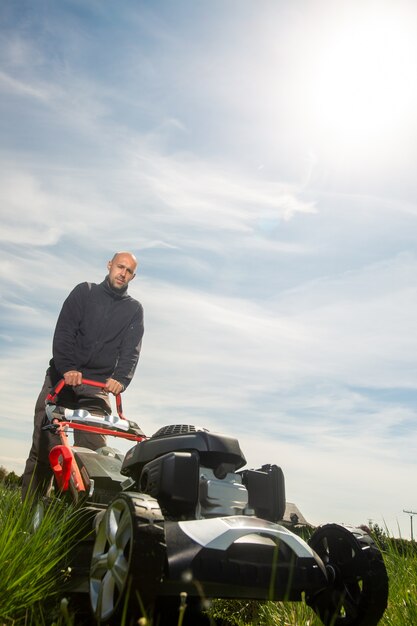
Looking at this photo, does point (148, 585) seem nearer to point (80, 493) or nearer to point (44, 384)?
point (80, 493)

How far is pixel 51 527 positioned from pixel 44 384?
251 centimetres

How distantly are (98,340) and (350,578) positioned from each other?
3.39m

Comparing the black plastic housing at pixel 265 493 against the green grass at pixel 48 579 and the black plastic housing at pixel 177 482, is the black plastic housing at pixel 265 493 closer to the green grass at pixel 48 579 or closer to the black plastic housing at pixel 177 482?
the black plastic housing at pixel 177 482

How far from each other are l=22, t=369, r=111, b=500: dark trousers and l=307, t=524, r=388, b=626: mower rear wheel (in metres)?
2.39

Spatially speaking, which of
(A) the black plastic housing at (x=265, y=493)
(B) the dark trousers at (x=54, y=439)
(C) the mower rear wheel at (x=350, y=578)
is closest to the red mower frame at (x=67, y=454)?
(B) the dark trousers at (x=54, y=439)

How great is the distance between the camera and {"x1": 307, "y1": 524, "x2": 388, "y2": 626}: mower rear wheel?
3.53m

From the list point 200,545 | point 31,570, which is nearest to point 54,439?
point 31,570

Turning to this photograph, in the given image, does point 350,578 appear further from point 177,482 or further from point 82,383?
point 82,383

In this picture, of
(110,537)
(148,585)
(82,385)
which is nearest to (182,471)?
(110,537)

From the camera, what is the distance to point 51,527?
3760 mm

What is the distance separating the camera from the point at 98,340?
241 inches

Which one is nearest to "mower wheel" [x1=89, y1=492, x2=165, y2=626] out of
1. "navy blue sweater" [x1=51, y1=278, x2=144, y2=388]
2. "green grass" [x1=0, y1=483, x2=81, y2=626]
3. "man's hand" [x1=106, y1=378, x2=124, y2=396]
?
"green grass" [x1=0, y1=483, x2=81, y2=626]

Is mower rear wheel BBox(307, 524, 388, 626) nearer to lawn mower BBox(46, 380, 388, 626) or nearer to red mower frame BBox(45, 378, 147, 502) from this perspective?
lawn mower BBox(46, 380, 388, 626)

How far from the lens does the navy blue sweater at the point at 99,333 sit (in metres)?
6.07
